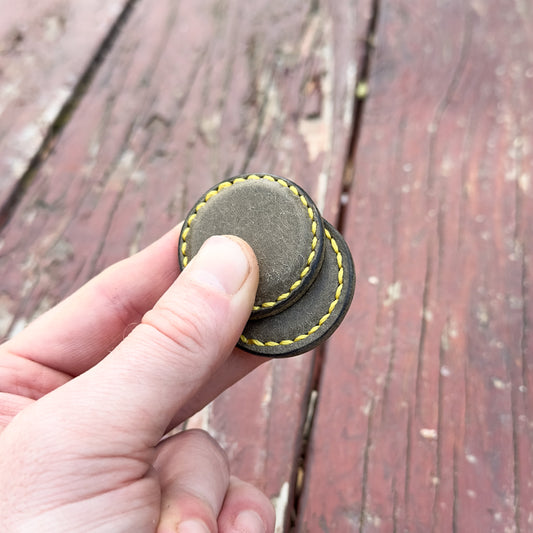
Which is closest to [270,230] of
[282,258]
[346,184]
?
[282,258]

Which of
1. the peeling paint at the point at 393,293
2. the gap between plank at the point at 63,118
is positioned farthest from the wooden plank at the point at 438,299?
the gap between plank at the point at 63,118

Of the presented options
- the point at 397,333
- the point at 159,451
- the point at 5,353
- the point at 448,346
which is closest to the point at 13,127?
the point at 5,353

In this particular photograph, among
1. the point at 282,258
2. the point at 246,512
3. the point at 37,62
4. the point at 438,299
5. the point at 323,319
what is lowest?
the point at 438,299

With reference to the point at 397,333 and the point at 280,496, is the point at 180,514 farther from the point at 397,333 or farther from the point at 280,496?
the point at 397,333

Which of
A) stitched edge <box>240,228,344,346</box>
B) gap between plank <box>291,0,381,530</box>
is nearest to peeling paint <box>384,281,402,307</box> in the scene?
gap between plank <box>291,0,381,530</box>

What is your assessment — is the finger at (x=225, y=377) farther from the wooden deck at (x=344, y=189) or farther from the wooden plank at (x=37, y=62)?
the wooden plank at (x=37, y=62)

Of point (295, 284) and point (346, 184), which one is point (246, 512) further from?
point (346, 184)
